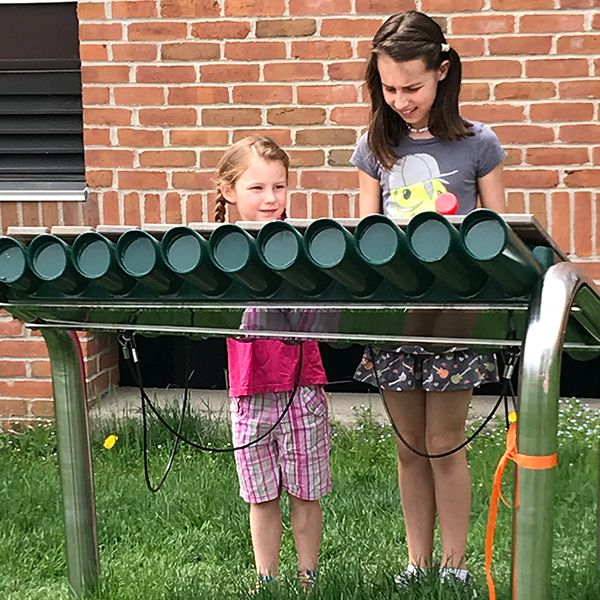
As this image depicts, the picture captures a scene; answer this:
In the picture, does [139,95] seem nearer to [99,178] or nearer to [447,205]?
[99,178]

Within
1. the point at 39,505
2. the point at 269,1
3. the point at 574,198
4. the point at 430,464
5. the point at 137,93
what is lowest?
the point at 39,505

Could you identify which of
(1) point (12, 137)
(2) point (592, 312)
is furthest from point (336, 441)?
(2) point (592, 312)

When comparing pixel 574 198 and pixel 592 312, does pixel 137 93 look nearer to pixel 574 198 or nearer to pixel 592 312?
pixel 574 198

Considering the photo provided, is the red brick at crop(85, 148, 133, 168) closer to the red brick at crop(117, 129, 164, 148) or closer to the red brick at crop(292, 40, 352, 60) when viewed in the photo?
the red brick at crop(117, 129, 164, 148)

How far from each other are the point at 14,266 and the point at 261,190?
2.83 feet

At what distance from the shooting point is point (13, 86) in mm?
4988

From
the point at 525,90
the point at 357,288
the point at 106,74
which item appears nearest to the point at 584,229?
the point at 525,90

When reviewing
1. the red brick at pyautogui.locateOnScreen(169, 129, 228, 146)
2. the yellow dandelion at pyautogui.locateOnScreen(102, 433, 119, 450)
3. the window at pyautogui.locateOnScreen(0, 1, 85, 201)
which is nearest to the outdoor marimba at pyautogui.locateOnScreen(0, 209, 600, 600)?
the yellow dandelion at pyautogui.locateOnScreen(102, 433, 119, 450)

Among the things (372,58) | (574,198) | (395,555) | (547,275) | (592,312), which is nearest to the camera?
(547,275)

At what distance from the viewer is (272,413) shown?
306cm

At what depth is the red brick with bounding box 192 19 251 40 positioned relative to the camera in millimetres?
4641

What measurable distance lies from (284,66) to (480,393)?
1.45m

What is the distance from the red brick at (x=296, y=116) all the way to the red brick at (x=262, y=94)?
0.04 metres

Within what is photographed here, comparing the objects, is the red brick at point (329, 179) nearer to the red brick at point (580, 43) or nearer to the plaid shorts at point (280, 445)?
the red brick at point (580, 43)
